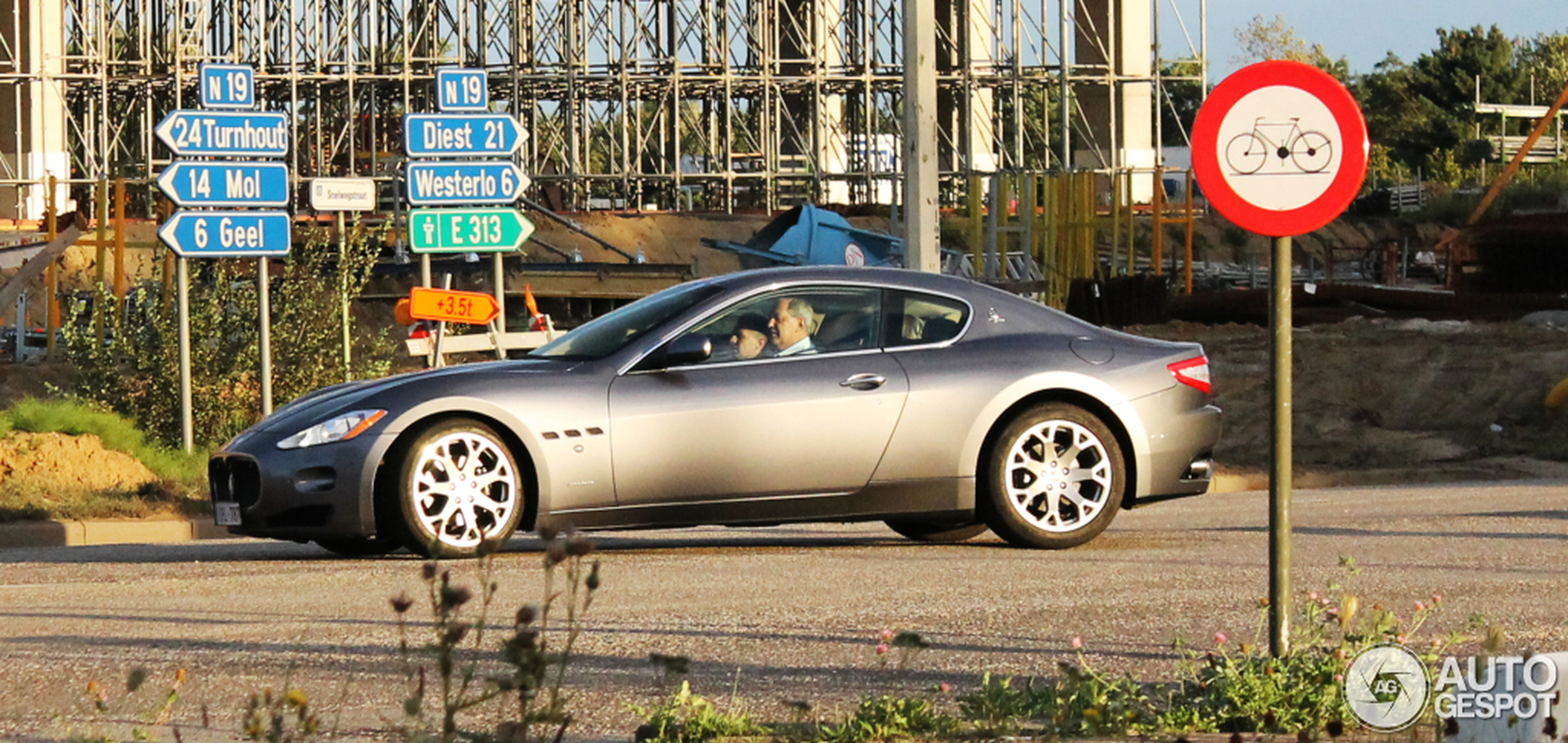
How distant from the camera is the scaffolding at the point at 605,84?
153ft

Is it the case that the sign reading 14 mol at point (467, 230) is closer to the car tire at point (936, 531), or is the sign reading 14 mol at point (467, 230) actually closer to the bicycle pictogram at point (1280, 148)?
the car tire at point (936, 531)

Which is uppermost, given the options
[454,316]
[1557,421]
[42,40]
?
[42,40]

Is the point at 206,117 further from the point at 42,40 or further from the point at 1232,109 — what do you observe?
the point at 42,40

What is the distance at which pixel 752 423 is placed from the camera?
31.7 feet

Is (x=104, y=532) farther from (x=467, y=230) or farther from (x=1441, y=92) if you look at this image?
(x=1441, y=92)

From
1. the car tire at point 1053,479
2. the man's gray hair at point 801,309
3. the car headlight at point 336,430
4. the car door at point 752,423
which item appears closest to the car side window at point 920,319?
the car door at point 752,423

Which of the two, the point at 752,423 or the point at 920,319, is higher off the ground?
the point at 920,319

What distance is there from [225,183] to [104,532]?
3654mm

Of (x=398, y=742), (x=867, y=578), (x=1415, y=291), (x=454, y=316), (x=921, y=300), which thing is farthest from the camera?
(x=1415, y=291)

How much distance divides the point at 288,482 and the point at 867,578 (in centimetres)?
260

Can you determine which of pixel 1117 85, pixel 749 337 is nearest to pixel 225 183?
pixel 749 337

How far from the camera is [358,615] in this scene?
7.68 meters

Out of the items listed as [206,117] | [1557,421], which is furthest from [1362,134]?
[1557,421]

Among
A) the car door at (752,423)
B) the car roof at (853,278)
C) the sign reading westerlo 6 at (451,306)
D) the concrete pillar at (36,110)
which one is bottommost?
the car door at (752,423)
